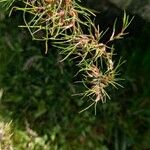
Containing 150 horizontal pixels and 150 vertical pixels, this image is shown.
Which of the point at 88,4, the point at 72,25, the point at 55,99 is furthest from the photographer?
the point at 55,99

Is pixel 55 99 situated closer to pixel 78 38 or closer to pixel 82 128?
pixel 82 128

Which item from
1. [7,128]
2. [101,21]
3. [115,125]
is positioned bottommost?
[7,128]

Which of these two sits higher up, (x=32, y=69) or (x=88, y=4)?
(x=88, y=4)

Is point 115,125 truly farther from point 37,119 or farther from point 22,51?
point 22,51

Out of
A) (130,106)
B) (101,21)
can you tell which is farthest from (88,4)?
(130,106)

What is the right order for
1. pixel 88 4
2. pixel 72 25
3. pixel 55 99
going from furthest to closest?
pixel 55 99, pixel 88 4, pixel 72 25

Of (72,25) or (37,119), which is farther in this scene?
(37,119)
